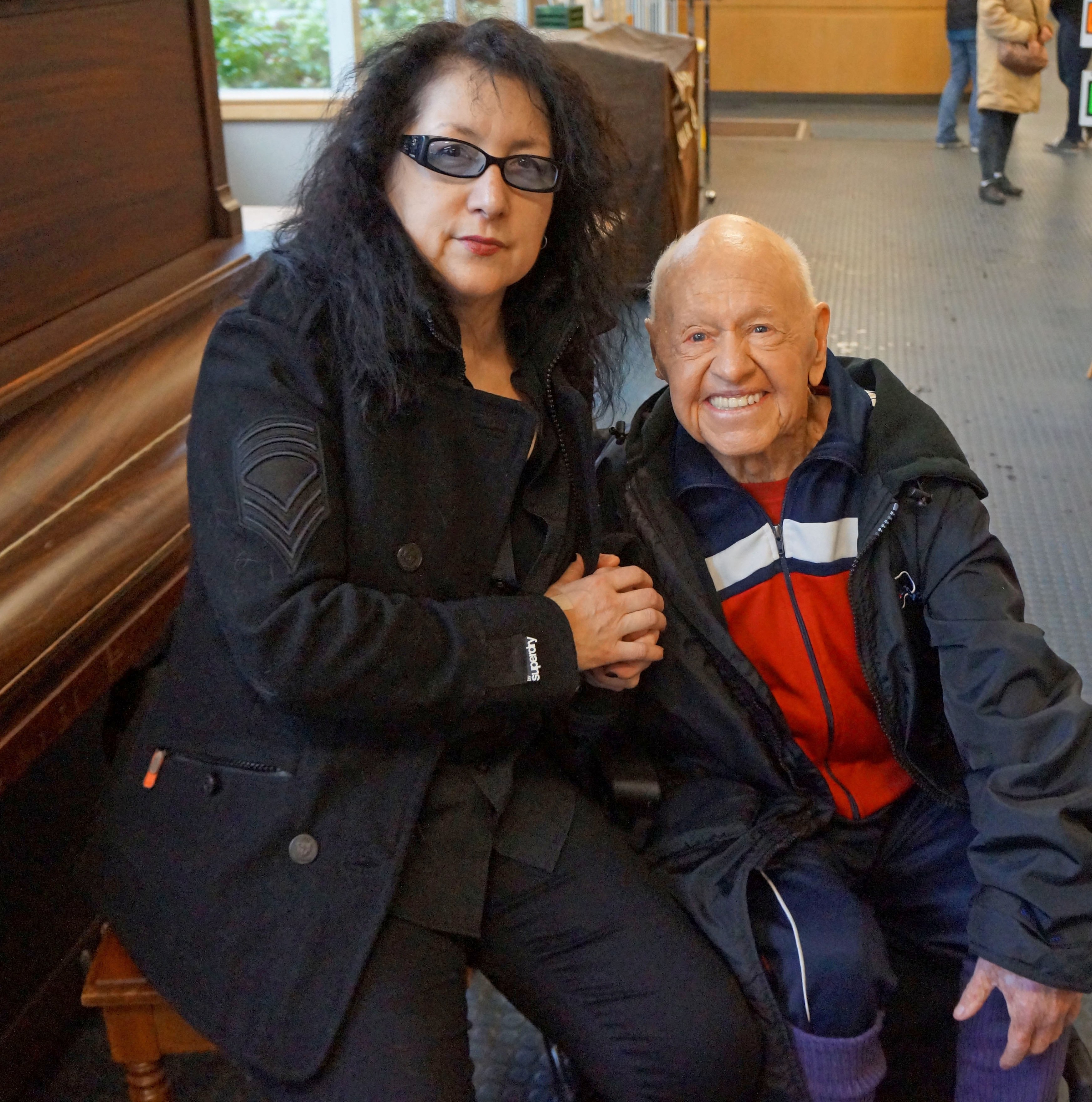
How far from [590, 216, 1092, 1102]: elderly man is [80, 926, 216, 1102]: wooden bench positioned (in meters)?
0.62

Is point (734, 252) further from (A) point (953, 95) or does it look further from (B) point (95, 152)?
(A) point (953, 95)

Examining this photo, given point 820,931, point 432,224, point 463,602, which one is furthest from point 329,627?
point 820,931

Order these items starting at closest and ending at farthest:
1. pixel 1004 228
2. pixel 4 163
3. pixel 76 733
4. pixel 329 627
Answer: pixel 329 627 → pixel 4 163 → pixel 76 733 → pixel 1004 228

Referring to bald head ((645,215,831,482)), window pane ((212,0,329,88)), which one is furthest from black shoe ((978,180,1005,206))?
bald head ((645,215,831,482))

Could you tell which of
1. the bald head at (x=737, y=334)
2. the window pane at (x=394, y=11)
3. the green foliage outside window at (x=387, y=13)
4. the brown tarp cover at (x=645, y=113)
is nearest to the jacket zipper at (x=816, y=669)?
the bald head at (x=737, y=334)

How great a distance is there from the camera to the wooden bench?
1.42m

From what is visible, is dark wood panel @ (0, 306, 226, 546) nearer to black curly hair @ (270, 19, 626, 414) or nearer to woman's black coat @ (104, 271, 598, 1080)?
woman's black coat @ (104, 271, 598, 1080)

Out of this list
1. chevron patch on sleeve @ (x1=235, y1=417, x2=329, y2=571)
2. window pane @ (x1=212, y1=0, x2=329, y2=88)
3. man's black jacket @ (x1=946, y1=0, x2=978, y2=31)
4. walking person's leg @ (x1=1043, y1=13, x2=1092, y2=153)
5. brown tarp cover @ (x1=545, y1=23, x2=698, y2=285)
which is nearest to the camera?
chevron patch on sleeve @ (x1=235, y1=417, x2=329, y2=571)

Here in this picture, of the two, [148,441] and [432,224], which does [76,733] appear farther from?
[432,224]

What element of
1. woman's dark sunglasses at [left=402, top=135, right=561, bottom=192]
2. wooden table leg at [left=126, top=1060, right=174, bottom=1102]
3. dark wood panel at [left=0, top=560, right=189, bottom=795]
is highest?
woman's dark sunglasses at [left=402, top=135, right=561, bottom=192]

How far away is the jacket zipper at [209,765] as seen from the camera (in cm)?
137

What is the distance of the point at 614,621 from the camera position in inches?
57.4

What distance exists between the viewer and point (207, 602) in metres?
1.42

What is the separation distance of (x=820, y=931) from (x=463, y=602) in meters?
0.55
